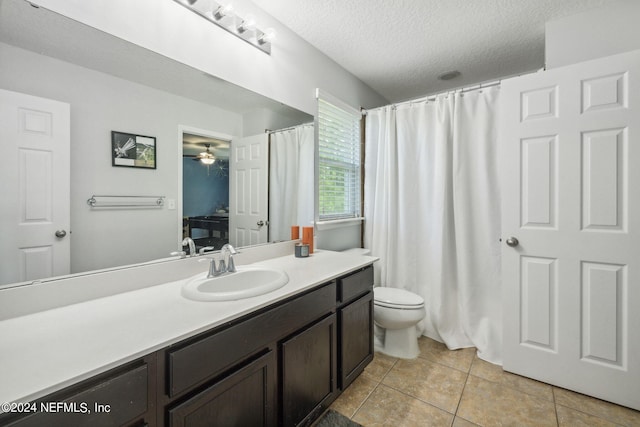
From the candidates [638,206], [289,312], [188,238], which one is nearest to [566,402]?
[638,206]

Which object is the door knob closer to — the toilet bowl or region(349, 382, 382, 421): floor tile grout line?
the toilet bowl

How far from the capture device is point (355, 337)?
1.75 m

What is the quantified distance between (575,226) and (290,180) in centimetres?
186

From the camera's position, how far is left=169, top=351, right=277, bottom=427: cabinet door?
2.94 ft

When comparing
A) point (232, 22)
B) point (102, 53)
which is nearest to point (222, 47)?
point (232, 22)

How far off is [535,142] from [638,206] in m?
0.63

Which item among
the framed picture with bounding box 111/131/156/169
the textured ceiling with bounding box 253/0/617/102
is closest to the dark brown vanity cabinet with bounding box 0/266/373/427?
the framed picture with bounding box 111/131/156/169

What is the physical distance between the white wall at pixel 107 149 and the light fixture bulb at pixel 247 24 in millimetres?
611

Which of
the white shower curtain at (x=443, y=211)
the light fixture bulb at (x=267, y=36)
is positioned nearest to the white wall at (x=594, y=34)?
the white shower curtain at (x=443, y=211)

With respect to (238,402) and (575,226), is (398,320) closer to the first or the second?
(575,226)

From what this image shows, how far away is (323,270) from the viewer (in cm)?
164

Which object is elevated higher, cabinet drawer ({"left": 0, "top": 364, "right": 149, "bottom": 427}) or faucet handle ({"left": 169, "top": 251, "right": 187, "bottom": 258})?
faucet handle ({"left": 169, "top": 251, "right": 187, "bottom": 258})

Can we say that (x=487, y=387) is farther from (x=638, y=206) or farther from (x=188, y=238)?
(x=188, y=238)

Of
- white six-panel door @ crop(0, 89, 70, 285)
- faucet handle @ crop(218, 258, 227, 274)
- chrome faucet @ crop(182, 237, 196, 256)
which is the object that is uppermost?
white six-panel door @ crop(0, 89, 70, 285)
